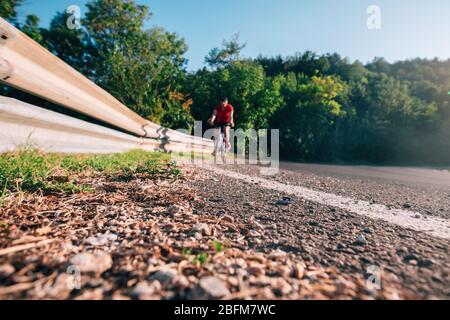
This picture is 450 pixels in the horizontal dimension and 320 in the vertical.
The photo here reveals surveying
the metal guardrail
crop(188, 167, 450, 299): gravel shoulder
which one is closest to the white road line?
crop(188, 167, 450, 299): gravel shoulder

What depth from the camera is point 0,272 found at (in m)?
0.80

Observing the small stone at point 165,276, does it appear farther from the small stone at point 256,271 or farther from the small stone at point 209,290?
the small stone at point 256,271

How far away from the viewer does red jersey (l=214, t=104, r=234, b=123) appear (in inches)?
310

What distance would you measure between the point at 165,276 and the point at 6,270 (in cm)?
54

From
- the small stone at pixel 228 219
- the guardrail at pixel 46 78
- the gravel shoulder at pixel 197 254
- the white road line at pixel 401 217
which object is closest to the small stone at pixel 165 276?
the gravel shoulder at pixel 197 254

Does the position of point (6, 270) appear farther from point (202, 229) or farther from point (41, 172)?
point (41, 172)

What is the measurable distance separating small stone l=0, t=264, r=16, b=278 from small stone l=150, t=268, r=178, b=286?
0.48 metres

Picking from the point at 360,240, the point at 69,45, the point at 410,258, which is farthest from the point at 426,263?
the point at 69,45

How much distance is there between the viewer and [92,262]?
87 centimetres

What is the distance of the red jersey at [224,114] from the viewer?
7863 millimetres

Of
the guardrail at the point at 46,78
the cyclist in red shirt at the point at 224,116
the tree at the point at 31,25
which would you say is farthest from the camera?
the cyclist in red shirt at the point at 224,116

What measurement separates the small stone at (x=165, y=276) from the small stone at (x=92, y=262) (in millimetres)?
194
